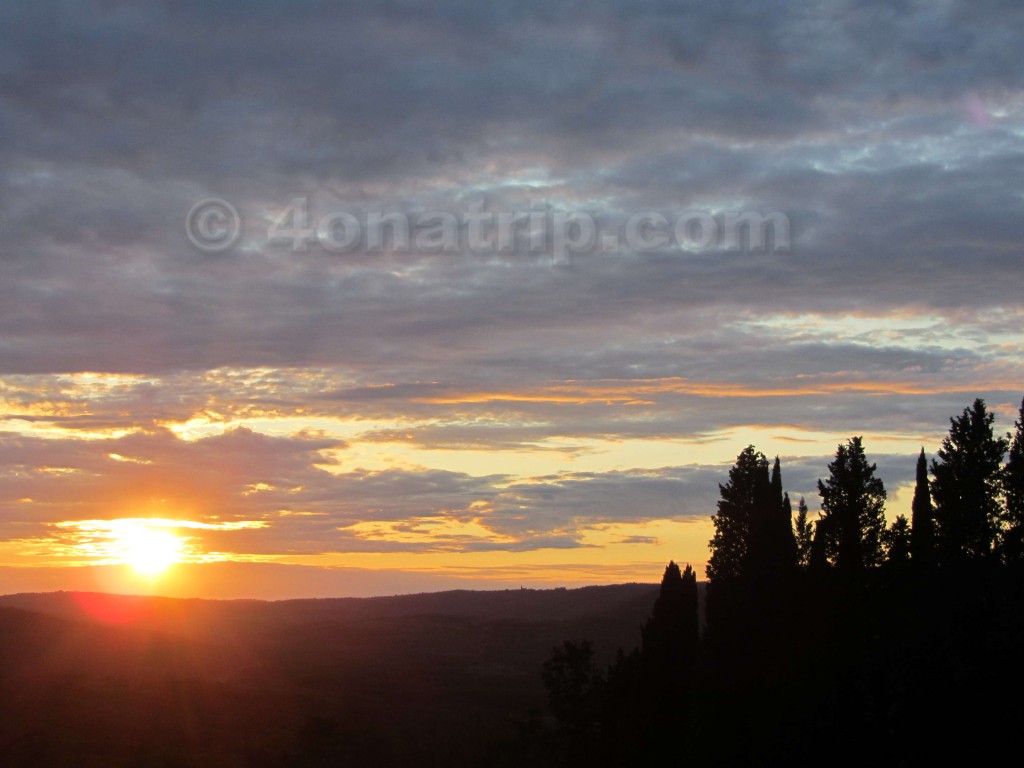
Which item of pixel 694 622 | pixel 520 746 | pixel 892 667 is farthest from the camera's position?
pixel 520 746

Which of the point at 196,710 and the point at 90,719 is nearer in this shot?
the point at 90,719

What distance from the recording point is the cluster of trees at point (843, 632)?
37.2 m

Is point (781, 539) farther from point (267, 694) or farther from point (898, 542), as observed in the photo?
point (267, 694)

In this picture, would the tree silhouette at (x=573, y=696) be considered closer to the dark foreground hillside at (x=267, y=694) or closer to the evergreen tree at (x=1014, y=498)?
the dark foreground hillside at (x=267, y=694)

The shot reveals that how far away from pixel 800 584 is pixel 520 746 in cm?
3796

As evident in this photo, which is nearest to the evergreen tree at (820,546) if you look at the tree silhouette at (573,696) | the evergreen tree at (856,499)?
the evergreen tree at (856,499)

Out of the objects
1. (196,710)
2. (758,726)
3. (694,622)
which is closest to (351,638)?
(196,710)

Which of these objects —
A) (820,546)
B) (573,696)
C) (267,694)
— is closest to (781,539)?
(820,546)

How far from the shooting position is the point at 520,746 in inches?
3388

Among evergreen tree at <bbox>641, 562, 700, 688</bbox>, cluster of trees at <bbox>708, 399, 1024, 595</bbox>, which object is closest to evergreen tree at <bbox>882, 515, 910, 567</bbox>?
cluster of trees at <bbox>708, 399, 1024, 595</bbox>

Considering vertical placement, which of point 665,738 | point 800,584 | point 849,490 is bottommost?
point 665,738

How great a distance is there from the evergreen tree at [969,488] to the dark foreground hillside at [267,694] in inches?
1666

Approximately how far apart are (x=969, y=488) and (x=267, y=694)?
8065 centimetres

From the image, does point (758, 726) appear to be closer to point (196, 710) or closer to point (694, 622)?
point (694, 622)
